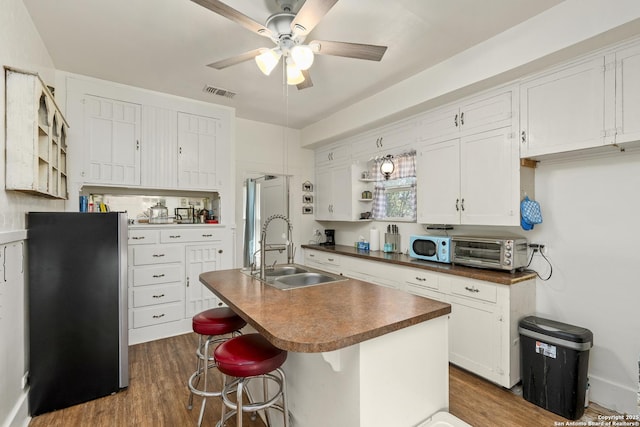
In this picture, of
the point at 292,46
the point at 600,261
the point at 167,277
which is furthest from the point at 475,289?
the point at 167,277

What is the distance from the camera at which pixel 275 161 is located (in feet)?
15.5

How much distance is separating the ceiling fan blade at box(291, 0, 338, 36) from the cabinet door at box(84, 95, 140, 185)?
2.50 metres

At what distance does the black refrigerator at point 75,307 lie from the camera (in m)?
2.14

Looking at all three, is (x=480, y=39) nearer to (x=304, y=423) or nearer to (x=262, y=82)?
(x=262, y=82)

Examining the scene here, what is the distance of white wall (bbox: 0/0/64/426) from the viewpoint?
1711 mm

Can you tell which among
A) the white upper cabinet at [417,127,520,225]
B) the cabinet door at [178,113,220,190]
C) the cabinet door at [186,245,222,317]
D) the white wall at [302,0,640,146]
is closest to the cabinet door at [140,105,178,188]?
the cabinet door at [178,113,220,190]

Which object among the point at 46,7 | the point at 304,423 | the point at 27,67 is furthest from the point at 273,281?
the point at 46,7

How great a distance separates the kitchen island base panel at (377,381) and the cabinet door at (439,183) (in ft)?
5.56

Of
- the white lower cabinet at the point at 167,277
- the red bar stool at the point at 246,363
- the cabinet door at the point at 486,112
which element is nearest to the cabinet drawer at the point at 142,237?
the white lower cabinet at the point at 167,277

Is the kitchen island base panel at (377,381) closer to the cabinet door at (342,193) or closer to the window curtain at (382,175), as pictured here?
the window curtain at (382,175)

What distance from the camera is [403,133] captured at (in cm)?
356

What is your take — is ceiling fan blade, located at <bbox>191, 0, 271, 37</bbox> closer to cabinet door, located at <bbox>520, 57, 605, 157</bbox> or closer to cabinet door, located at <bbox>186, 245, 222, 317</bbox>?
cabinet door, located at <bbox>520, 57, 605, 157</bbox>

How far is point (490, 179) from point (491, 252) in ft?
2.13

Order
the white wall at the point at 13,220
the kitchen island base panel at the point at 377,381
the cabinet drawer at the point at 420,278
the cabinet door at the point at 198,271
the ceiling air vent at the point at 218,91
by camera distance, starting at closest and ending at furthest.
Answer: the kitchen island base panel at the point at 377,381, the white wall at the point at 13,220, the cabinet drawer at the point at 420,278, the ceiling air vent at the point at 218,91, the cabinet door at the point at 198,271
